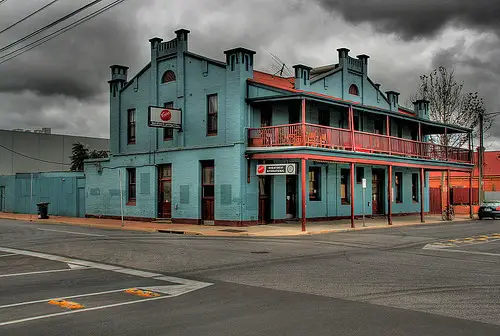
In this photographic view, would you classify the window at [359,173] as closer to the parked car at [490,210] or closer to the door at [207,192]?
the parked car at [490,210]

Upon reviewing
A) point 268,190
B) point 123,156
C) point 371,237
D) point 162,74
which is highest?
point 162,74

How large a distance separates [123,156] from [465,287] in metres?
25.4

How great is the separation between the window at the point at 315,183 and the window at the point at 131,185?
34.2 ft

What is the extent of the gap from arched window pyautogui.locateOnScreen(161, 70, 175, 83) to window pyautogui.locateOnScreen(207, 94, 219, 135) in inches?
124

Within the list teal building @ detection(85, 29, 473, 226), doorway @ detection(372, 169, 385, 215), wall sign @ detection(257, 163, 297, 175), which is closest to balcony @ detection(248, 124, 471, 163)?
teal building @ detection(85, 29, 473, 226)

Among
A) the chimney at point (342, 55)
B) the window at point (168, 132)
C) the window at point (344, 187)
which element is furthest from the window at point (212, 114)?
the chimney at point (342, 55)

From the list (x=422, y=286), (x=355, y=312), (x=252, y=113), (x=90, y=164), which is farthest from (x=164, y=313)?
(x=90, y=164)

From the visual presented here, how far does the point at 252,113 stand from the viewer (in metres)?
26.8

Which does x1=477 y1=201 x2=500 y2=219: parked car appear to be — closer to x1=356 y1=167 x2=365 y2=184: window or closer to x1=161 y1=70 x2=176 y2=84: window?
x1=356 y1=167 x2=365 y2=184: window

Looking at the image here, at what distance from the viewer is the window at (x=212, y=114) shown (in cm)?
2759

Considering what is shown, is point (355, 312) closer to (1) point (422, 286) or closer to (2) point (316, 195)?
(1) point (422, 286)

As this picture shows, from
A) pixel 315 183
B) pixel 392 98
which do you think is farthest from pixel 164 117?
pixel 392 98

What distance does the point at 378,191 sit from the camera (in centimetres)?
3534

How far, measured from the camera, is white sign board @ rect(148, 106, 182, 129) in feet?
89.5
